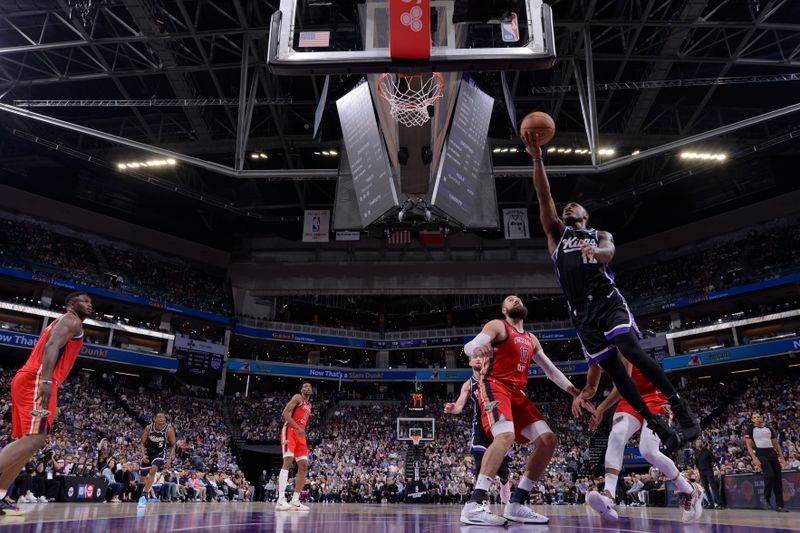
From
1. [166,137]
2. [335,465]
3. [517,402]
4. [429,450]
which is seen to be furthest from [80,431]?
[517,402]

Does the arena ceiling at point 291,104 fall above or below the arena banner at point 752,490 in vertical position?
above

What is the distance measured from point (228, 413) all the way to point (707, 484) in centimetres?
2745

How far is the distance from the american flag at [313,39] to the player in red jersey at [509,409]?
4.30 meters

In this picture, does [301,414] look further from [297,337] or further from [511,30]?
[297,337]

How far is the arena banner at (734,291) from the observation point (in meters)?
27.5

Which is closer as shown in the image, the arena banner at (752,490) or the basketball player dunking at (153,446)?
the basketball player dunking at (153,446)

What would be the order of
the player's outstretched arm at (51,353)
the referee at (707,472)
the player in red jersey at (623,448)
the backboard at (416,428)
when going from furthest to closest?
the backboard at (416,428), the referee at (707,472), the player's outstretched arm at (51,353), the player in red jersey at (623,448)

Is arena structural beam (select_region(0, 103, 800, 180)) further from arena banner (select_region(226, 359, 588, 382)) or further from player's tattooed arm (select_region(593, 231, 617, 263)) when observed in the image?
arena banner (select_region(226, 359, 588, 382))

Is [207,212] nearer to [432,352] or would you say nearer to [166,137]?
[166,137]

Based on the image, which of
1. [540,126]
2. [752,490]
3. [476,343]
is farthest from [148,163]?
[752,490]

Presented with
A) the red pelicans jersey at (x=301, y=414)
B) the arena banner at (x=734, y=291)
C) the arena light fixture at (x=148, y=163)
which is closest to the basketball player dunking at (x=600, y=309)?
the red pelicans jersey at (x=301, y=414)

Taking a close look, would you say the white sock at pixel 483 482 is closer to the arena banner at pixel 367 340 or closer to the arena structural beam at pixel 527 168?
the arena structural beam at pixel 527 168

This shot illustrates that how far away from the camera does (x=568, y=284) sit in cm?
452

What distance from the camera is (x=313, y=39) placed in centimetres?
722
